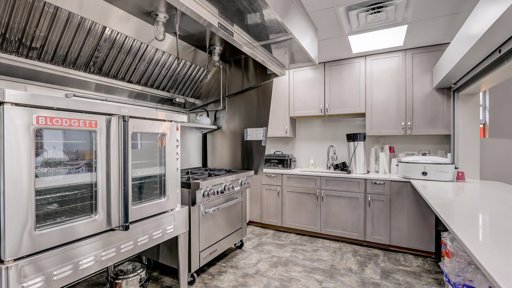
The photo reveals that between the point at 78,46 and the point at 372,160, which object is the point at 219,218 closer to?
the point at 78,46

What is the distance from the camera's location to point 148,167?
1812 millimetres

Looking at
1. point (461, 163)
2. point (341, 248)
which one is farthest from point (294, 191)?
point (461, 163)

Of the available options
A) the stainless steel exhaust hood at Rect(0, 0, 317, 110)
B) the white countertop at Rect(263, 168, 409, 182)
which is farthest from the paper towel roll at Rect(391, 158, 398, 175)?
the stainless steel exhaust hood at Rect(0, 0, 317, 110)

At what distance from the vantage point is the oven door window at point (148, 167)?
1703 millimetres

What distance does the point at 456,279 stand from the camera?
60.0 inches

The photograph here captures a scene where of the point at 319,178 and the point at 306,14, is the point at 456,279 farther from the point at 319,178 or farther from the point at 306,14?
the point at 306,14

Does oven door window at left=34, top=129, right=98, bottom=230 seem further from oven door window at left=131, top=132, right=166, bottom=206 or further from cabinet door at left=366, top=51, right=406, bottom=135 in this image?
cabinet door at left=366, top=51, right=406, bottom=135

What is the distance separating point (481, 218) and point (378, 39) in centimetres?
224

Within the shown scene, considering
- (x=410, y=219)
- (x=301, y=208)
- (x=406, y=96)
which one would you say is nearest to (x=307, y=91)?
(x=406, y=96)

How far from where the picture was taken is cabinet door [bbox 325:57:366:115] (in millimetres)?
3334

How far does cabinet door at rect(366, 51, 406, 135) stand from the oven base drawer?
2150mm

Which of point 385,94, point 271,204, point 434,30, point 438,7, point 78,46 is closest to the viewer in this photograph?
point 78,46

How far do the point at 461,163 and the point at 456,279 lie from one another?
188 cm

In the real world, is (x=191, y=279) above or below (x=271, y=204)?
below
